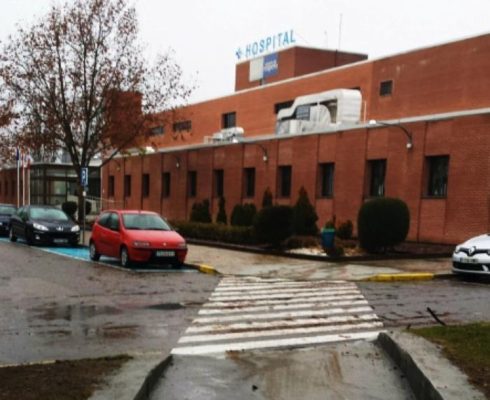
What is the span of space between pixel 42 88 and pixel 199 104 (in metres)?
23.3

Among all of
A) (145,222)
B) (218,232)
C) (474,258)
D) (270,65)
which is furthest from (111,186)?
(474,258)

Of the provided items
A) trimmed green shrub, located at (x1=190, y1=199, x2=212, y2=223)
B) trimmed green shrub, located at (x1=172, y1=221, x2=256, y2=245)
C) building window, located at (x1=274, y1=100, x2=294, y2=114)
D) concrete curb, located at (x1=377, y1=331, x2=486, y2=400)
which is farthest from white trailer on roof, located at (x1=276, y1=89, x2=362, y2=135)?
concrete curb, located at (x1=377, y1=331, x2=486, y2=400)

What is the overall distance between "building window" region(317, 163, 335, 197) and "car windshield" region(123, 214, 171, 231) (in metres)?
12.5

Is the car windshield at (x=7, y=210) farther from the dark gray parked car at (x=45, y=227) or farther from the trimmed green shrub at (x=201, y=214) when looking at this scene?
the trimmed green shrub at (x=201, y=214)

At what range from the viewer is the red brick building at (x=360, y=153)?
21188 millimetres

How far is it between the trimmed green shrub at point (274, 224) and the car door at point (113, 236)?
514 cm

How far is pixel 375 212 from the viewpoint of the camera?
18125mm

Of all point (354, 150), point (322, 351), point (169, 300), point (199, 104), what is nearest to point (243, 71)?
point (199, 104)

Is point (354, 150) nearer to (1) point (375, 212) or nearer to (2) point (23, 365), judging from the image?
(1) point (375, 212)

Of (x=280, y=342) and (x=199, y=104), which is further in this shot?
(x=199, y=104)

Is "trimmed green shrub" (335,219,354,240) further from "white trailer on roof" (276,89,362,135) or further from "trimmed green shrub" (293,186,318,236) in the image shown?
"white trailer on roof" (276,89,362,135)

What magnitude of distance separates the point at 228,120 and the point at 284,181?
2029cm

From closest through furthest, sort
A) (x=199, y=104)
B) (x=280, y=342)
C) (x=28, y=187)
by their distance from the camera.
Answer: (x=280, y=342) < (x=199, y=104) < (x=28, y=187)

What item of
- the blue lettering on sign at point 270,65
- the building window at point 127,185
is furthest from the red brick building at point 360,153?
the blue lettering on sign at point 270,65
